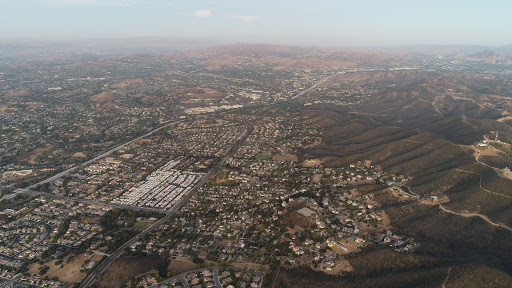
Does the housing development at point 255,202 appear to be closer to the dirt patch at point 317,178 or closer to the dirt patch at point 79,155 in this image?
the dirt patch at point 79,155

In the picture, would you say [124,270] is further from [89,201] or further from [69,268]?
[89,201]

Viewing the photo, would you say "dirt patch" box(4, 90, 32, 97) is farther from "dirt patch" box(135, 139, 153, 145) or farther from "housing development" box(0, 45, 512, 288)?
"dirt patch" box(135, 139, 153, 145)

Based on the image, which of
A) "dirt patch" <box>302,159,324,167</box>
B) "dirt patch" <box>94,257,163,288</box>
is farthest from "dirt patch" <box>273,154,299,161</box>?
"dirt patch" <box>94,257,163,288</box>

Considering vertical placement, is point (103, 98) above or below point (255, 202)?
above

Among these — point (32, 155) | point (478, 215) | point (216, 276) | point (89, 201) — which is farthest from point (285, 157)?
point (32, 155)

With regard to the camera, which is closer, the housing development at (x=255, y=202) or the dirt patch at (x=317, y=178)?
the housing development at (x=255, y=202)

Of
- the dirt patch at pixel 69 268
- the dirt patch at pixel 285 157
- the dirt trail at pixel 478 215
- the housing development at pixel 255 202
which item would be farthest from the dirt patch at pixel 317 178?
the dirt patch at pixel 69 268
